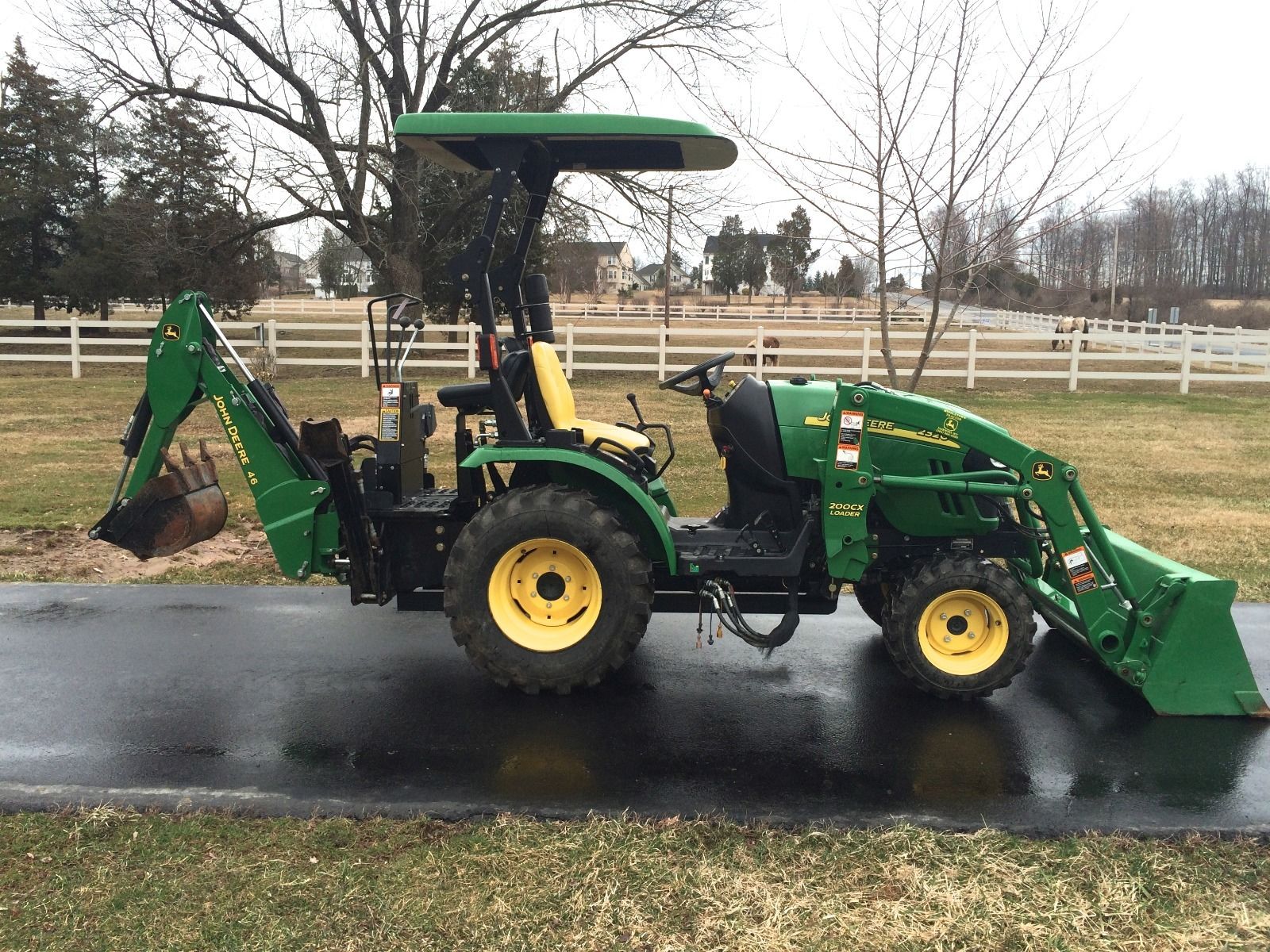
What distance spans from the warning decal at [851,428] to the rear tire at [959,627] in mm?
638

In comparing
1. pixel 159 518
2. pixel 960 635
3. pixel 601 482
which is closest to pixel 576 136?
pixel 601 482

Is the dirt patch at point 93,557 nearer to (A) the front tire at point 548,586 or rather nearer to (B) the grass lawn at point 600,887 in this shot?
(A) the front tire at point 548,586

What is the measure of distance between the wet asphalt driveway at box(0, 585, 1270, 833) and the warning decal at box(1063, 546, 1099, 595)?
58cm

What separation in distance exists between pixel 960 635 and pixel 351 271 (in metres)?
41.8

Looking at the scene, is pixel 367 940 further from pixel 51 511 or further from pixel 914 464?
pixel 51 511

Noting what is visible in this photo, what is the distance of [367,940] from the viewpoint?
263 centimetres

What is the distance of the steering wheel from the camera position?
446 cm

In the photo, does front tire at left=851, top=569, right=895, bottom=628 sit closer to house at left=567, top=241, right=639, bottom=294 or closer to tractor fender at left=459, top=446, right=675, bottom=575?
tractor fender at left=459, top=446, right=675, bottom=575

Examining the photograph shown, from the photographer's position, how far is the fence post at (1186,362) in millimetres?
18688

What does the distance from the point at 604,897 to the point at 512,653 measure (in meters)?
1.47

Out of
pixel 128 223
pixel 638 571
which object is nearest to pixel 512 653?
pixel 638 571

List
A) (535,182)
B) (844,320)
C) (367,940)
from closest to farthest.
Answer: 1. (367,940)
2. (535,182)
3. (844,320)

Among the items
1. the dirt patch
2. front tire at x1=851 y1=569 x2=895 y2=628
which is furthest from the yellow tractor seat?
the dirt patch

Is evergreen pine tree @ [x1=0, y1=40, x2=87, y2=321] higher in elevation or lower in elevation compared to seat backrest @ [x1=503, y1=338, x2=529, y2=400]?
higher
